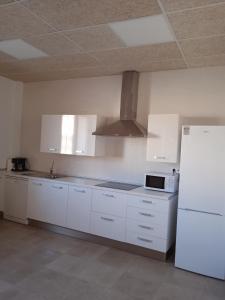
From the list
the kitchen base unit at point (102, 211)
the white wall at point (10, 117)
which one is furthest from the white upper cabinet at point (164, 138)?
the white wall at point (10, 117)

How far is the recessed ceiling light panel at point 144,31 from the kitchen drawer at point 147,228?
224 centimetres

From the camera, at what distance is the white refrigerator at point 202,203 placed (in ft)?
9.06

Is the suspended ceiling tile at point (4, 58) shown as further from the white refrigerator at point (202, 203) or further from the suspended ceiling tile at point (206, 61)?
the white refrigerator at point (202, 203)

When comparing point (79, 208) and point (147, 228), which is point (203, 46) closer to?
point (147, 228)

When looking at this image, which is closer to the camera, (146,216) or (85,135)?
(146,216)

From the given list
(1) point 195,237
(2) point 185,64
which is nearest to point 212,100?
(2) point 185,64

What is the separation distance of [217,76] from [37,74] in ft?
9.69

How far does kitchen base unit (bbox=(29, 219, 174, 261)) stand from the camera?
3176 millimetres

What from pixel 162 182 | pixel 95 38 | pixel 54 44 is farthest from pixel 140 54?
pixel 162 182

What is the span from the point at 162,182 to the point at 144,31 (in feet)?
6.25

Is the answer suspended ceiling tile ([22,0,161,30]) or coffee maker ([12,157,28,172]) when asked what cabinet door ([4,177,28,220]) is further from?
suspended ceiling tile ([22,0,161,30])

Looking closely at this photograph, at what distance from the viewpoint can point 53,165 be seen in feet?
15.1

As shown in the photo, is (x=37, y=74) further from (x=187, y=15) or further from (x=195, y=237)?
(x=195, y=237)

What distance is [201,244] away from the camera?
112 inches
